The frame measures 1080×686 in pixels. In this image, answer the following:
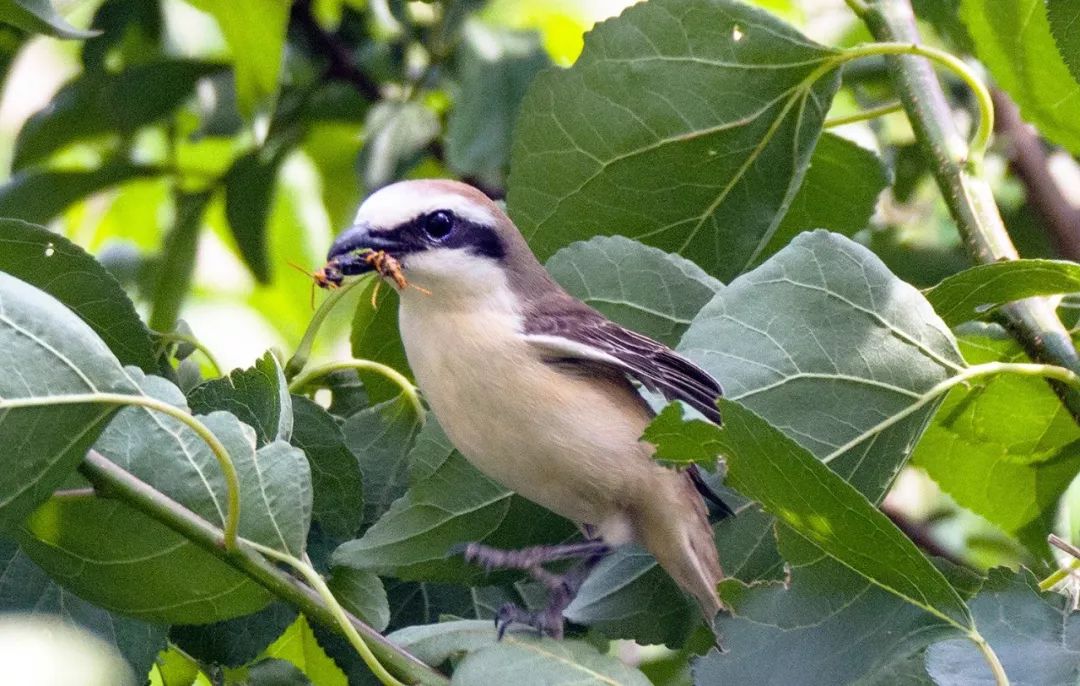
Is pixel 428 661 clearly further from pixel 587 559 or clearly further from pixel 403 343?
pixel 403 343

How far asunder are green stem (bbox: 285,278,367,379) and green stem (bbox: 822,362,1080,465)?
0.70 m

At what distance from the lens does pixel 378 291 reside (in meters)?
2.09

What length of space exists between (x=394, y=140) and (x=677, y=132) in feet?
3.79

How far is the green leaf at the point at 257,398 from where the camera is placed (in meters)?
1.52

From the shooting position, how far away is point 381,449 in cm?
191

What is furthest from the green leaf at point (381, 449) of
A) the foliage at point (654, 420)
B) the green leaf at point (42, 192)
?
the green leaf at point (42, 192)

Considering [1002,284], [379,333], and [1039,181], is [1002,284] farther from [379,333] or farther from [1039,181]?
[1039,181]

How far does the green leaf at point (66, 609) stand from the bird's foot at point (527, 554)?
0.38m

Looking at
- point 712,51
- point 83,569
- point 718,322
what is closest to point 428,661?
point 83,569

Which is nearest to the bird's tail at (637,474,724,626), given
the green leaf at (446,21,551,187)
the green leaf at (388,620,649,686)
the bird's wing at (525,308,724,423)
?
the bird's wing at (525,308,724,423)

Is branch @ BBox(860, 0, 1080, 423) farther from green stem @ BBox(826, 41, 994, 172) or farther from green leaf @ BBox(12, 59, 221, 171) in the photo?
green leaf @ BBox(12, 59, 221, 171)

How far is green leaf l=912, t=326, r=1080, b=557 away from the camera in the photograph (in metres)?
1.91

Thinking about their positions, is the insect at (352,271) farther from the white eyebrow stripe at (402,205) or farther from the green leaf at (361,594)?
the green leaf at (361,594)

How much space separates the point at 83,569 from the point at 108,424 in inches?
6.8
